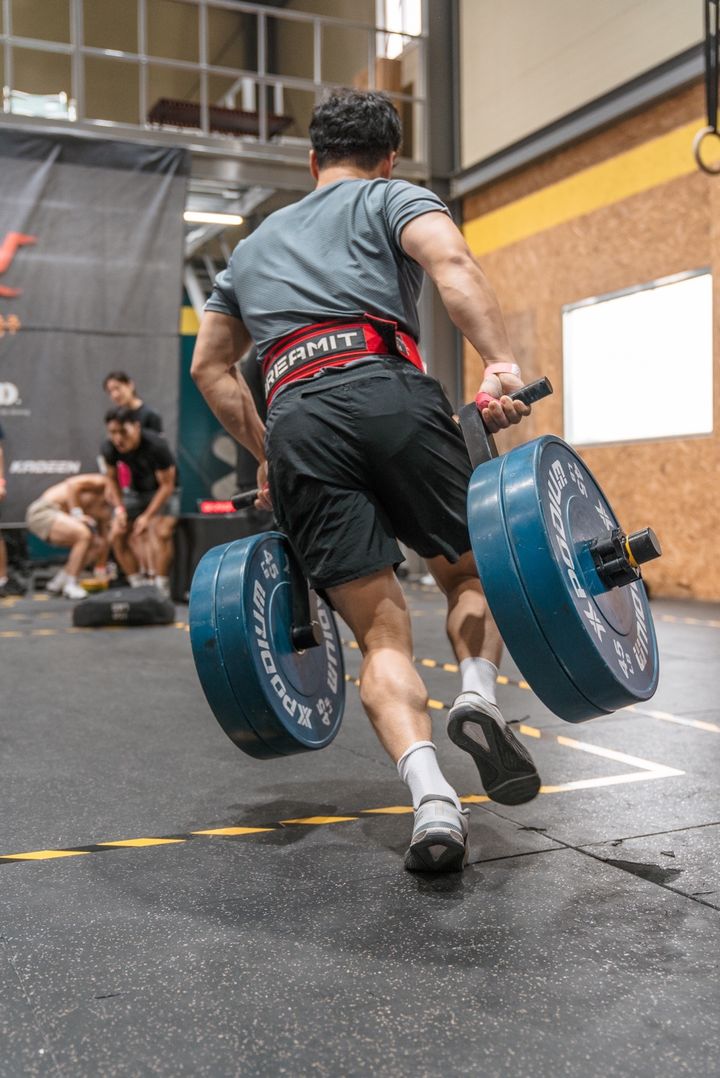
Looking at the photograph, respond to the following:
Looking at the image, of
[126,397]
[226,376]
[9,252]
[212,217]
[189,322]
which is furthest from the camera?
[189,322]

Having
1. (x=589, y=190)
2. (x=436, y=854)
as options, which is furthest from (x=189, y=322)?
(x=436, y=854)

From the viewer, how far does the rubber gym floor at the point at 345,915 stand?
1171 mm

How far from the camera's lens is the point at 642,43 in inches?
288

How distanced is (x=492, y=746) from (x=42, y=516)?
665 cm

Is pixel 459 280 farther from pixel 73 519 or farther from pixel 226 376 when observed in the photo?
pixel 73 519

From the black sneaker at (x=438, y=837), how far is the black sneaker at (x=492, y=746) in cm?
10

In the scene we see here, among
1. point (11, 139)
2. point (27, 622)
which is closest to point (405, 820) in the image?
point (27, 622)

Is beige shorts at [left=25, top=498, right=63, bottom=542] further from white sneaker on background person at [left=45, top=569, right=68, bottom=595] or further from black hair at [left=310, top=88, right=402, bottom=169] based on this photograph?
black hair at [left=310, top=88, right=402, bottom=169]

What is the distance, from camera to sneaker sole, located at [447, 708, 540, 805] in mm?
1753

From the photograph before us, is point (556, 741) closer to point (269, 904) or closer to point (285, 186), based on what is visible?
point (269, 904)

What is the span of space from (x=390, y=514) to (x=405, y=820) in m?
0.62

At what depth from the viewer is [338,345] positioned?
191 cm

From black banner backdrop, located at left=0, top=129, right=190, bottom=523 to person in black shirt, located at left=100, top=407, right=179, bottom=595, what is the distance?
3.53ft

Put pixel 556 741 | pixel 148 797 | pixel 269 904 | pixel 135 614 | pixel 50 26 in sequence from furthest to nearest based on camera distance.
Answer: pixel 50 26 < pixel 135 614 < pixel 556 741 < pixel 148 797 < pixel 269 904
